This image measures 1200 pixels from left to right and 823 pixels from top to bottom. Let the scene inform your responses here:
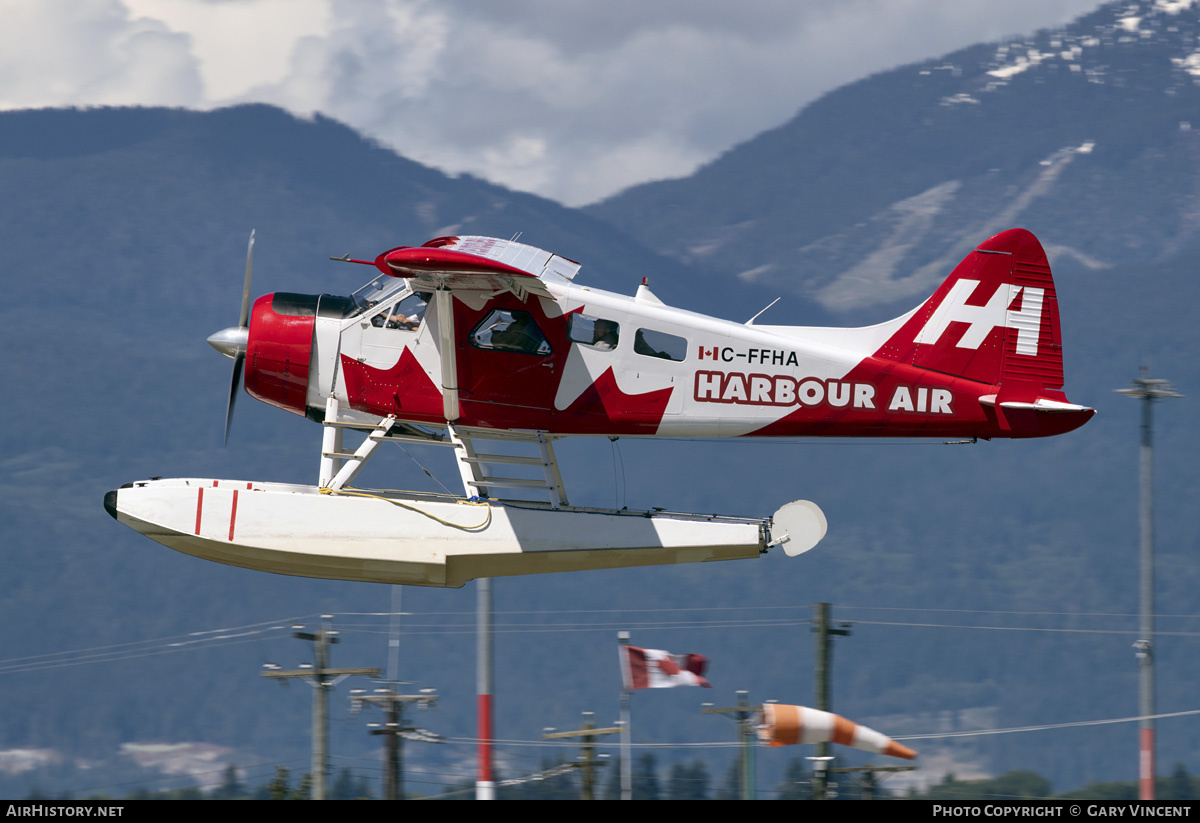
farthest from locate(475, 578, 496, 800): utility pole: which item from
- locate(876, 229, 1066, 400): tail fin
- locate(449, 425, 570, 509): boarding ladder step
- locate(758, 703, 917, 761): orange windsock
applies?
locate(876, 229, 1066, 400): tail fin

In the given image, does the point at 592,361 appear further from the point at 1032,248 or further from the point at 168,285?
the point at 168,285

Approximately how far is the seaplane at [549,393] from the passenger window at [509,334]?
0.8 inches

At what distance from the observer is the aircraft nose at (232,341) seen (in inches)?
683

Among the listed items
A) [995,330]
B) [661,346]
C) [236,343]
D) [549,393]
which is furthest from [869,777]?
[236,343]

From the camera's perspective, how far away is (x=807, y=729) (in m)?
20.6

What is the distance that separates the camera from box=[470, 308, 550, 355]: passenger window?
55.4 ft

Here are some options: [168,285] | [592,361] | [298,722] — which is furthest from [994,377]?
[168,285]

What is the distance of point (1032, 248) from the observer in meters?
17.6

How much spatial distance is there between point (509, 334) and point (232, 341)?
3514mm

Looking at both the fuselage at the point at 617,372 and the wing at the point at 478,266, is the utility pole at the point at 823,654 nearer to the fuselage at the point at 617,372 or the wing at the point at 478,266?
the fuselage at the point at 617,372

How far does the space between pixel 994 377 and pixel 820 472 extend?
366 feet

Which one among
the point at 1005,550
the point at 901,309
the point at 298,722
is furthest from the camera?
the point at 901,309

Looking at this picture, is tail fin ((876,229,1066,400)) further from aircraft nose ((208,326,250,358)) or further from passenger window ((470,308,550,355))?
aircraft nose ((208,326,250,358))

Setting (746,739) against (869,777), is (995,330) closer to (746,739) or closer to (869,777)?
(746,739)
